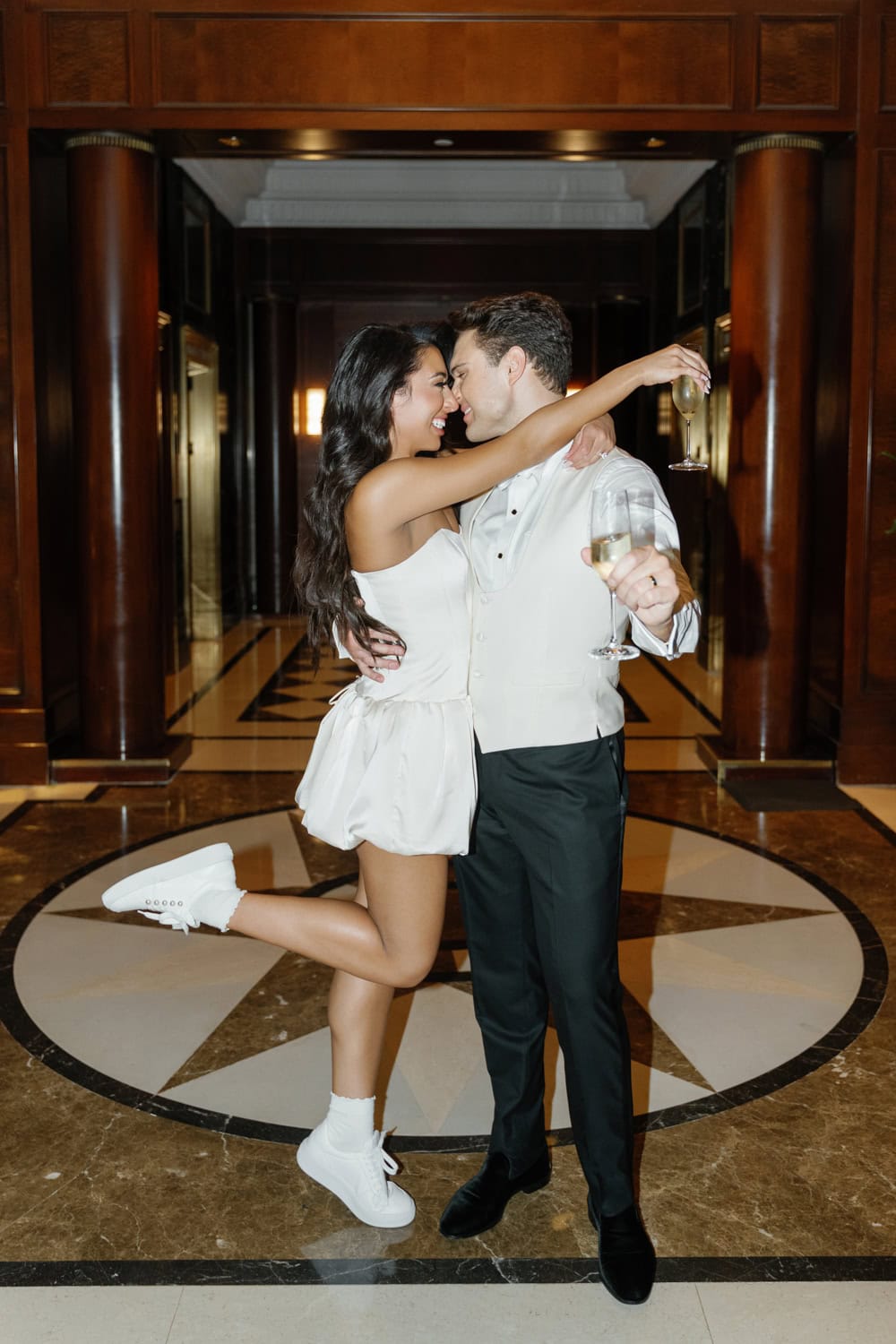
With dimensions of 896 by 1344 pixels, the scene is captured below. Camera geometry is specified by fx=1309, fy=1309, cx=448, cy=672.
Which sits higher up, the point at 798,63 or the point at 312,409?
the point at 798,63

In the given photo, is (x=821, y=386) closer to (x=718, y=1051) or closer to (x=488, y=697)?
(x=718, y=1051)

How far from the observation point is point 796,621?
5793 mm

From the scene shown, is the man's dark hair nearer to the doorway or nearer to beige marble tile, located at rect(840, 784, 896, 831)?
beige marble tile, located at rect(840, 784, 896, 831)

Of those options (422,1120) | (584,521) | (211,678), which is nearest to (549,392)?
(584,521)

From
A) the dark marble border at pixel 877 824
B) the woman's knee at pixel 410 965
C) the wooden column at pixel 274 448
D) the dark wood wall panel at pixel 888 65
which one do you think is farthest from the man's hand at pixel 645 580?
the wooden column at pixel 274 448

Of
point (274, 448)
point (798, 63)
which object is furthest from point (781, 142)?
point (274, 448)

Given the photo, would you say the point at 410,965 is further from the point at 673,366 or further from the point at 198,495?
the point at 198,495

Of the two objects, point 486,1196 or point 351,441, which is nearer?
point 351,441

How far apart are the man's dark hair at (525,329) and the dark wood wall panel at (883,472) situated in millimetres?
3590

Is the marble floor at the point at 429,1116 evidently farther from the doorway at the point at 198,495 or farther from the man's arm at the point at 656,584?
the doorway at the point at 198,495

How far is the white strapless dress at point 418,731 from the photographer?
87.8 inches

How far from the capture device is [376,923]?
2352 millimetres

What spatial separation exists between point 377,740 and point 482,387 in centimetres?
64

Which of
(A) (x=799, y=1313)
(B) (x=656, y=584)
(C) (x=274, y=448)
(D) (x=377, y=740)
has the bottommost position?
(A) (x=799, y=1313)
